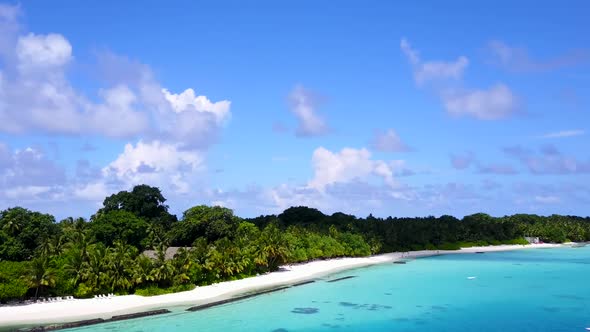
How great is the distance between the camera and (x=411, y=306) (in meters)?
55.1

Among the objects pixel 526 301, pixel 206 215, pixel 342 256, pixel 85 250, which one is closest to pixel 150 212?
pixel 206 215

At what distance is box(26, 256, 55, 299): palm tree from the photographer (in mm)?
45875

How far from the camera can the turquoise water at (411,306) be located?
147ft

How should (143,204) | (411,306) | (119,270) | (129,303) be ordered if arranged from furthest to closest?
(143,204)
(411,306)
(119,270)
(129,303)

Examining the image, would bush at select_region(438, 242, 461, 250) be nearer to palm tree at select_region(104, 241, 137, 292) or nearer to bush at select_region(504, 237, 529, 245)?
bush at select_region(504, 237, 529, 245)

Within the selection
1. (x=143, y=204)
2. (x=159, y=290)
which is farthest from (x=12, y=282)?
(x=143, y=204)

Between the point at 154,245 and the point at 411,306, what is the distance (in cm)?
3336

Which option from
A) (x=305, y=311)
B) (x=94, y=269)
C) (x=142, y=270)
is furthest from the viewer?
(x=142, y=270)

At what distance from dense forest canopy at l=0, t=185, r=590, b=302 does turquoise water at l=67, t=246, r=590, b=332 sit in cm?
762

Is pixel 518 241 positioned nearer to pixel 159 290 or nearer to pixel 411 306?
pixel 411 306

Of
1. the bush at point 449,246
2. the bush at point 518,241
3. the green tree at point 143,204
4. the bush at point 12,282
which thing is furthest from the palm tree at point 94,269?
the bush at point 518,241

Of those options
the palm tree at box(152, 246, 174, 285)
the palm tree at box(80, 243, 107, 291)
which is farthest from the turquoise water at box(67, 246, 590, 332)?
the palm tree at box(80, 243, 107, 291)

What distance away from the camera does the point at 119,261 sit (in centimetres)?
5147

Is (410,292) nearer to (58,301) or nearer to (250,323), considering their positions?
(250,323)
